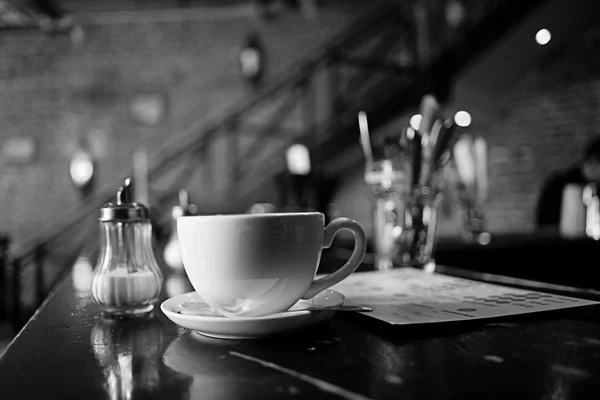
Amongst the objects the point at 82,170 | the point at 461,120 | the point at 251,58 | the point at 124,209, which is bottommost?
the point at 124,209

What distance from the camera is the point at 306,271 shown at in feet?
1.75

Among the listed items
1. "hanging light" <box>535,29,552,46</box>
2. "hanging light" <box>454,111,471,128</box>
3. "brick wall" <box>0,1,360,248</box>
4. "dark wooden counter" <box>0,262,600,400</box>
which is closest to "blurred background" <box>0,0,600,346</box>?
"brick wall" <box>0,1,360,248</box>

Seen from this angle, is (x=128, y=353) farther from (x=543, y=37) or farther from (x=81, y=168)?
(x=81, y=168)

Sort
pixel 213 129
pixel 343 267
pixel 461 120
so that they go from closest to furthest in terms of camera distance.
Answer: pixel 343 267 < pixel 461 120 < pixel 213 129

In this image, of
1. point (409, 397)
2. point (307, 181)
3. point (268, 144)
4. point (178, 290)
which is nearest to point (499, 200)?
point (268, 144)

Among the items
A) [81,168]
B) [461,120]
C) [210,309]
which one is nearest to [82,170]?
[81,168]

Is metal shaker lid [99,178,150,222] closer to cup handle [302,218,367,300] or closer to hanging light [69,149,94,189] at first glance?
cup handle [302,218,367,300]

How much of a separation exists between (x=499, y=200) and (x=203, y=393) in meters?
4.74

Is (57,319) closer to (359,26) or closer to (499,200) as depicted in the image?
(499,200)

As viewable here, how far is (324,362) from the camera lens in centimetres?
41

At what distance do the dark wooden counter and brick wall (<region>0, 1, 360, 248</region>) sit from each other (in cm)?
555

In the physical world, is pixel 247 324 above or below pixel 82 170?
below

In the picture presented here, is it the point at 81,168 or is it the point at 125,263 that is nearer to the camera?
the point at 125,263

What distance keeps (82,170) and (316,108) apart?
8.59 feet
